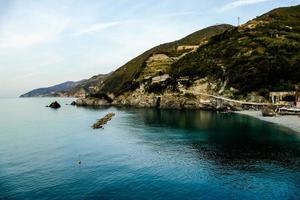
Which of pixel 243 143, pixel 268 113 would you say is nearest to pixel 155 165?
pixel 243 143

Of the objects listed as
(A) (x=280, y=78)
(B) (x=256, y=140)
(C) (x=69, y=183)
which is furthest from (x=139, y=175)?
(A) (x=280, y=78)

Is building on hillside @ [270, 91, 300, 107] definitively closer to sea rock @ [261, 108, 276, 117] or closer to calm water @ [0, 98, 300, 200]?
sea rock @ [261, 108, 276, 117]

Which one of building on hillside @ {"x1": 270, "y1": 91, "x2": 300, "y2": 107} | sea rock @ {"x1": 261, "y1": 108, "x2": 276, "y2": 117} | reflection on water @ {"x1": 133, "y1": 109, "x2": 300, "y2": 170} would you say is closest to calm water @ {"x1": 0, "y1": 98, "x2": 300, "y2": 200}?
reflection on water @ {"x1": 133, "y1": 109, "x2": 300, "y2": 170}

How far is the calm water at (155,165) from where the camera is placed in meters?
56.9

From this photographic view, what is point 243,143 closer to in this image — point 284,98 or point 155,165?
point 155,165

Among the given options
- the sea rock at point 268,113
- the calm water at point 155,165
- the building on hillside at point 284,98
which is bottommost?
the calm water at point 155,165

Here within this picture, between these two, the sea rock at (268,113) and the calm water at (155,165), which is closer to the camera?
the calm water at (155,165)

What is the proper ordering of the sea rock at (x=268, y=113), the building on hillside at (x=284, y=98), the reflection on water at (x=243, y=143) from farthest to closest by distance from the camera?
the building on hillside at (x=284, y=98) < the sea rock at (x=268, y=113) < the reflection on water at (x=243, y=143)

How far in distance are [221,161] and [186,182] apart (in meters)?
17.4

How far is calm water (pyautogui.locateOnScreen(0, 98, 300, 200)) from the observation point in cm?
5691

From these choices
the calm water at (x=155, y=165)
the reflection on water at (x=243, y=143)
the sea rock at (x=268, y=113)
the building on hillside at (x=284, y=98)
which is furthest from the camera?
the building on hillside at (x=284, y=98)

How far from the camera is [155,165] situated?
75125mm

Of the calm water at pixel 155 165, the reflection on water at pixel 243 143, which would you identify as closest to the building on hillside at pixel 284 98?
the reflection on water at pixel 243 143

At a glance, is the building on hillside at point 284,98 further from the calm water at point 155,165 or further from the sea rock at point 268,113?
the calm water at point 155,165
